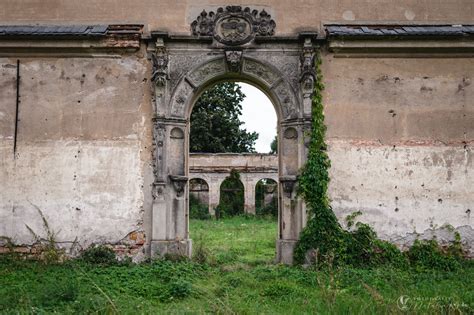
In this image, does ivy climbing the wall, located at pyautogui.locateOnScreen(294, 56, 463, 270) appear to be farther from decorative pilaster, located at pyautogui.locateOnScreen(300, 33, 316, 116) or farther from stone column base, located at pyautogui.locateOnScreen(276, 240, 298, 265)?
decorative pilaster, located at pyautogui.locateOnScreen(300, 33, 316, 116)

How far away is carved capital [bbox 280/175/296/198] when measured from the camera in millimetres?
8617

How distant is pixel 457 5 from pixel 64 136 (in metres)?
7.68

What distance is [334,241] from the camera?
8.30 m

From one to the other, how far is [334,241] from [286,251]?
2.87 ft

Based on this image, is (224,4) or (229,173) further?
(229,173)

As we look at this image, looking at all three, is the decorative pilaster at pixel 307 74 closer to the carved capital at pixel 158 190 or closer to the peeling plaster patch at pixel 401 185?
the peeling plaster patch at pixel 401 185

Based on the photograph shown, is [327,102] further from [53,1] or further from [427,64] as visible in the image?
[53,1]

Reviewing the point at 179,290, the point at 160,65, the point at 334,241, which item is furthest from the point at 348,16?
the point at 179,290

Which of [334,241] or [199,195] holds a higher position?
[199,195]

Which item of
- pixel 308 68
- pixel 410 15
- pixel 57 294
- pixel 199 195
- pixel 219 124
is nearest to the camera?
pixel 57 294

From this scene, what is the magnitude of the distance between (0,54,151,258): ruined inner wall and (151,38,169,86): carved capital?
0.30 metres

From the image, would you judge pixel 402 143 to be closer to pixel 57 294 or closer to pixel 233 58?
pixel 233 58

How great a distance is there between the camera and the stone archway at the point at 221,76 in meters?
8.59

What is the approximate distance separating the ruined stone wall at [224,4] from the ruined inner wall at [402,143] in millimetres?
866
